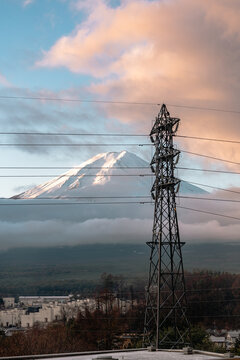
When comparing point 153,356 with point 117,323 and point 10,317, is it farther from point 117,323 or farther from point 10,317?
point 10,317

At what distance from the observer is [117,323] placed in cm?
10531

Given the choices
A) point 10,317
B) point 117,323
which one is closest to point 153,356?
point 117,323

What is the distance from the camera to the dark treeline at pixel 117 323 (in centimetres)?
9031

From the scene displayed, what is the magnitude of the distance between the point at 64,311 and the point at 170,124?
88.4 metres

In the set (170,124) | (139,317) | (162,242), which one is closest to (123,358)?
(162,242)

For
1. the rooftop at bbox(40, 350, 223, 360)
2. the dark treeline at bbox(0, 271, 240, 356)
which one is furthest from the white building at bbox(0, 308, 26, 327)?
the rooftop at bbox(40, 350, 223, 360)

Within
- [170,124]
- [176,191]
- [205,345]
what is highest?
[170,124]

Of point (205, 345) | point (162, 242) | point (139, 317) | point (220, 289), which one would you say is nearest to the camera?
point (162, 242)

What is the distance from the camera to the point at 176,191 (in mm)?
62062

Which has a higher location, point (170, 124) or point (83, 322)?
point (170, 124)

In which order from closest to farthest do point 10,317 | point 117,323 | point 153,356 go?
point 153,356, point 117,323, point 10,317

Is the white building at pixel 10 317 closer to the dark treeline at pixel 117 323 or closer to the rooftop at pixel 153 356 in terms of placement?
the dark treeline at pixel 117 323

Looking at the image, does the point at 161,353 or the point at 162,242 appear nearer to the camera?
the point at 161,353

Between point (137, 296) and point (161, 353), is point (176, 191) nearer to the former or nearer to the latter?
point (161, 353)
